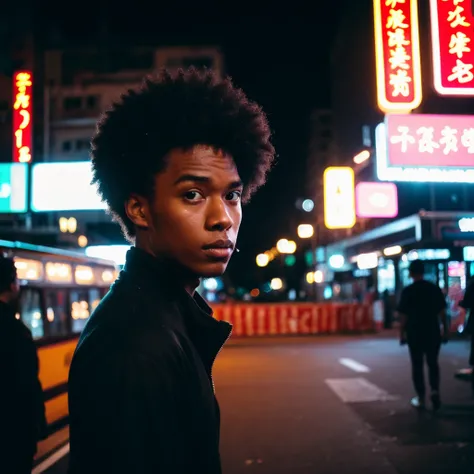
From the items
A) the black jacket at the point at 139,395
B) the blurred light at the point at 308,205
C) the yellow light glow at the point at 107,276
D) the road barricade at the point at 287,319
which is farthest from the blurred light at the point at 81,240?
the blurred light at the point at 308,205

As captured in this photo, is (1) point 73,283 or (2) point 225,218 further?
(1) point 73,283

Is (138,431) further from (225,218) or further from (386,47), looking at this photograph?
(386,47)

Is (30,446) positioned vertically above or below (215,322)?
below

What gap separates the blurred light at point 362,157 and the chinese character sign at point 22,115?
22522 millimetres

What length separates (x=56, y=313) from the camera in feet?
28.0

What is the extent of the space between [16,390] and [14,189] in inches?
548

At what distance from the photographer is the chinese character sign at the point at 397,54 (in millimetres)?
13070

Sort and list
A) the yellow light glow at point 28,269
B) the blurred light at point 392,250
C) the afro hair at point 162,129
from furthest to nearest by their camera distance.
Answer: the blurred light at point 392,250
the yellow light glow at point 28,269
the afro hair at point 162,129

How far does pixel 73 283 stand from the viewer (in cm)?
936

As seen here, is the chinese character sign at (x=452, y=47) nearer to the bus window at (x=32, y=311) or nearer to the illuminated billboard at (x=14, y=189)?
the bus window at (x=32, y=311)

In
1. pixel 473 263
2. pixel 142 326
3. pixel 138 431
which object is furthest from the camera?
pixel 473 263

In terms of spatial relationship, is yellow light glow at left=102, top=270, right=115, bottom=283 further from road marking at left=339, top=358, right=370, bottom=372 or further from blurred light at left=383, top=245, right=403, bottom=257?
blurred light at left=383, top=245, right=403, bottom=257

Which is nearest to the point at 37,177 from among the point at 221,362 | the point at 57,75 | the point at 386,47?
the point at 221,362

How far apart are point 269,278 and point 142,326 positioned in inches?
3900
